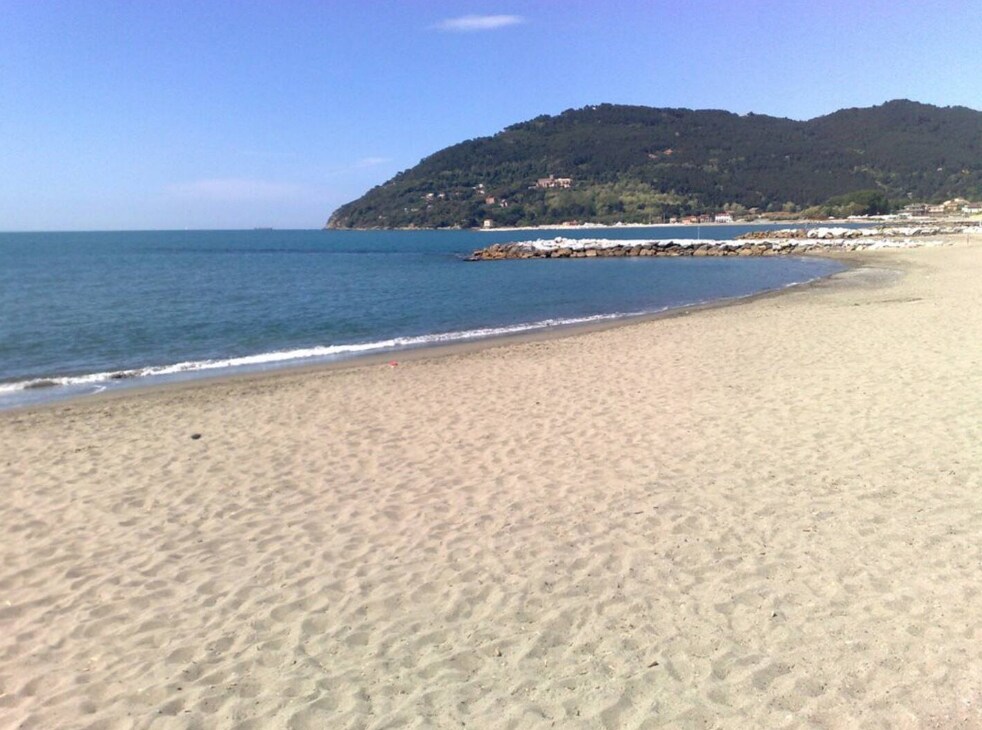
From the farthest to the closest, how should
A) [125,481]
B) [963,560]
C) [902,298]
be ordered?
1. [902,298]
2. [125,481]
3. [963,560]

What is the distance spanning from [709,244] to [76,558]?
62.7 meters

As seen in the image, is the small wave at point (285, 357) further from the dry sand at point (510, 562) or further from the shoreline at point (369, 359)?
the dry sand at point (510, 562)

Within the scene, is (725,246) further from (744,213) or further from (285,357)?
(744,213)

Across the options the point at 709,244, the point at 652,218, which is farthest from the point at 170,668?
the point at 652,218

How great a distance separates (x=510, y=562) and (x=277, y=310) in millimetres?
23338

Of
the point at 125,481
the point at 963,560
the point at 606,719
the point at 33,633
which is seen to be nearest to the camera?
the point at 606,719

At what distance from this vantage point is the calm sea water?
16516 mm

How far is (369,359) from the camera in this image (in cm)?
1611

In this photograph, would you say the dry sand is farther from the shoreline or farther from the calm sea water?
the calm sea water

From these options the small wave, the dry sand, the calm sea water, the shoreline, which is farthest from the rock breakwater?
the dry sand

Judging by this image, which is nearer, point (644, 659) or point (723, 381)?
point (644, 659)

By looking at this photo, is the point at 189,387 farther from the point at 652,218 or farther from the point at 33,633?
the point at 652,218

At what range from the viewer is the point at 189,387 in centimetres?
1322

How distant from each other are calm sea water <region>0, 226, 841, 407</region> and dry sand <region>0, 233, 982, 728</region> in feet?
22.8
